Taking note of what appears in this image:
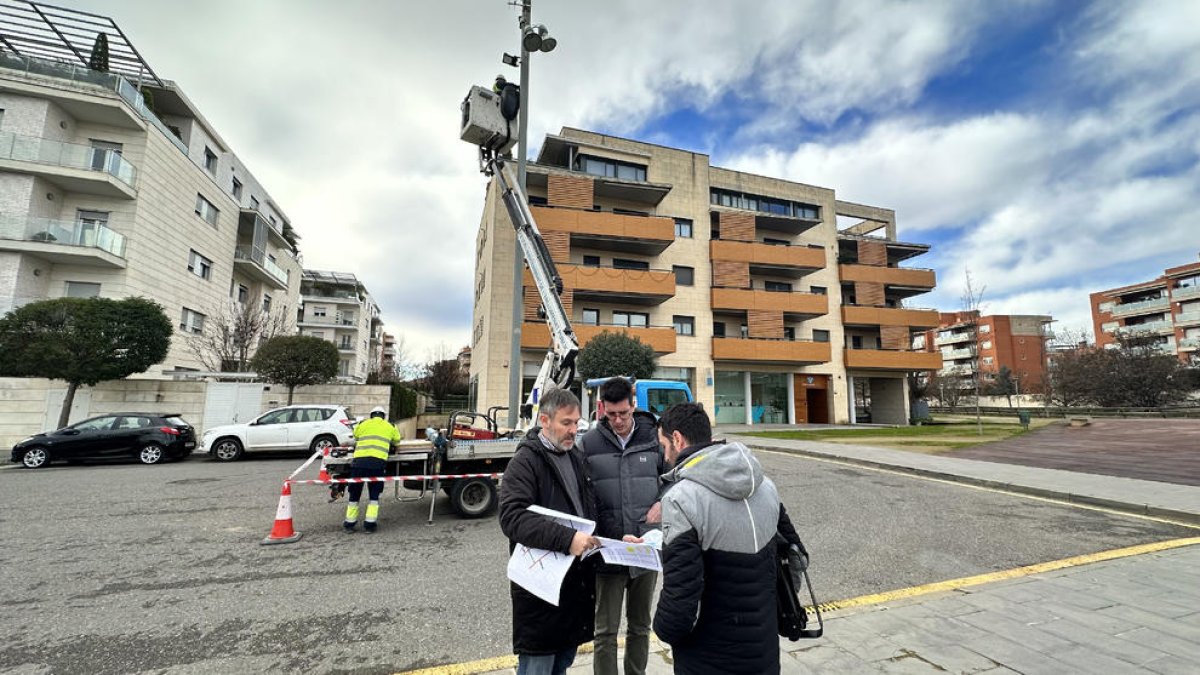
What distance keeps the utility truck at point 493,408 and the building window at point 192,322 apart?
2018 centimetres

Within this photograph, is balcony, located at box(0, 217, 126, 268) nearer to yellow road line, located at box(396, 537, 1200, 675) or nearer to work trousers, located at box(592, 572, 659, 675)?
yellow road line, located at box(396, 537, 1200, 675)

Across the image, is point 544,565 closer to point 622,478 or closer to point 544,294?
point 622,478

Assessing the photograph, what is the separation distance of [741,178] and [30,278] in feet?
114

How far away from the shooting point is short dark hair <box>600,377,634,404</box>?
2.96 meters

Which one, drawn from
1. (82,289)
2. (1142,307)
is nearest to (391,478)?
(82,289)

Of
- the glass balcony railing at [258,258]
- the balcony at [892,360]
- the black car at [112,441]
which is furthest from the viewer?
the balcony at [892,360]

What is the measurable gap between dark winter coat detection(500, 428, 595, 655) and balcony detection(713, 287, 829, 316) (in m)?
27.3

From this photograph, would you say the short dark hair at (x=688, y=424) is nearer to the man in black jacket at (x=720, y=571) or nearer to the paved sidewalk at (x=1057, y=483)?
the man in black jacket at (x=720, y=571)

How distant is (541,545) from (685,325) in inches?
1056

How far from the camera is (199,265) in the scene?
24.4m

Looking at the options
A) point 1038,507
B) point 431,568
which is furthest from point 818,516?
point 431,568

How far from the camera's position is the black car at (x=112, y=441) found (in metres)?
12.0

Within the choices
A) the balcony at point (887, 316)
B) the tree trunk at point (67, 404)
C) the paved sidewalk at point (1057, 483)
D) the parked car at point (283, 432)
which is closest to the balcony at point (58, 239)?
the tree trunk at point (67, 404)

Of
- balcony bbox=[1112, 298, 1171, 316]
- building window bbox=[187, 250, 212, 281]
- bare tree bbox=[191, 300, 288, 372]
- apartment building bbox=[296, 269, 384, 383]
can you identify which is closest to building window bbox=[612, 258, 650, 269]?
bare tree bbox=[191, 300, 288, 372]
